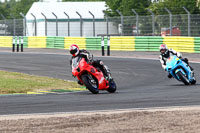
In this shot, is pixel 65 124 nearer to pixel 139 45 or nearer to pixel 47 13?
pixel 139 45

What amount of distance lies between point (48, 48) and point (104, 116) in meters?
30.5

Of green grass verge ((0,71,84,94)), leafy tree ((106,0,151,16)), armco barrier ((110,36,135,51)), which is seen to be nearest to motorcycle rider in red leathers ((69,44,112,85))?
green grass verge ((0,71,84,94))

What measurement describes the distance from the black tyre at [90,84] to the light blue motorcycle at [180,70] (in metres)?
2.83

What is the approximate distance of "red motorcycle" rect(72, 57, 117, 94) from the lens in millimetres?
12648

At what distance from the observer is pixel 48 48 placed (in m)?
38.8

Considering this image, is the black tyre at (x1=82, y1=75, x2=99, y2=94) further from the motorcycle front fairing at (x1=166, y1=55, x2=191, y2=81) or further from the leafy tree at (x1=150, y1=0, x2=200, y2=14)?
the leafy tree at (x1=150, y1=0, x2=200, y2=14)

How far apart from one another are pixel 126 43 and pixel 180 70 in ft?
59.8

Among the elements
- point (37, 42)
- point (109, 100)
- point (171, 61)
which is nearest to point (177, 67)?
point (171, 61)

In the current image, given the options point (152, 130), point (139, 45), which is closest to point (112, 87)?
point (152, 130)

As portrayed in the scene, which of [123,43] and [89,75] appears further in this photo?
[123,43]

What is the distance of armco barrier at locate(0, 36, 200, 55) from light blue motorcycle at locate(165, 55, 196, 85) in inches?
535

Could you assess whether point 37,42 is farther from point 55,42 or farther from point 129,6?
point 129,6

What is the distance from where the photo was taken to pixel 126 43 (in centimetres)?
3284

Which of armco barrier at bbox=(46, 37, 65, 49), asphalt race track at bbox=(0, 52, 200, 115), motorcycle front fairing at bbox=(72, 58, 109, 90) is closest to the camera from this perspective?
asphalt race track at bbox=(0, 52, 200, 115)
